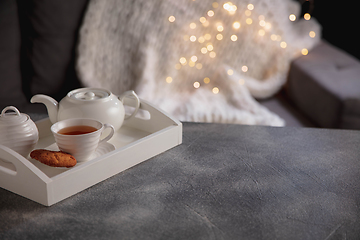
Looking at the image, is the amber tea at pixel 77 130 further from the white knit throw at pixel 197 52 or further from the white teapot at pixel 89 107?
the white knit throw at pixel 197 52

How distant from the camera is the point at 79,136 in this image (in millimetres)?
676

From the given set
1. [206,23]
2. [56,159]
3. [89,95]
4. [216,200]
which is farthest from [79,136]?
[206,23]

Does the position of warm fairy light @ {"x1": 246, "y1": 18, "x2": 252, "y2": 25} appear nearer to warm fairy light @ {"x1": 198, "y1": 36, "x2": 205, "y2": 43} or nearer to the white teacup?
warm fairy light @ {"x1": 198, "y1": 36, "x2": 205, "y2": 43}

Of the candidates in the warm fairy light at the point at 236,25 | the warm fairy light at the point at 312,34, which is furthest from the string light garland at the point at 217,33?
the warm fairy light at the point at 312,34

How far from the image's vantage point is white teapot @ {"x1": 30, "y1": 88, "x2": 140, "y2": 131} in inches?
31.1

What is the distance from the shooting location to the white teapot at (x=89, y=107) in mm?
791

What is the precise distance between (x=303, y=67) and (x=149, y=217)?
140cm

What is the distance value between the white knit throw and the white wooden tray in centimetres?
72

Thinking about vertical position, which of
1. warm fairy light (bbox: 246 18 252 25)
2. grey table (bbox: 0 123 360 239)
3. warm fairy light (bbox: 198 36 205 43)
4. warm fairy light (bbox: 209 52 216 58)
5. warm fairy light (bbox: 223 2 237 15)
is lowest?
warm fairy light (bbox: 209 52 216 58)

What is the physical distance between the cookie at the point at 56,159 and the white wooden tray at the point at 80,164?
0.06 feet

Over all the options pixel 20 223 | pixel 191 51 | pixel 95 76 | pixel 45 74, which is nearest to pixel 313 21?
pixel 191 51

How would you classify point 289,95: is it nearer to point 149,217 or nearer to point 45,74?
point 45,74

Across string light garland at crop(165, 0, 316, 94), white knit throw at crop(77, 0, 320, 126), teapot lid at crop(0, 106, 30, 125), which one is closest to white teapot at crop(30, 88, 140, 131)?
teapot lid at crop(0, 106, 30, 125)

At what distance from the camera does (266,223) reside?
59 cm
